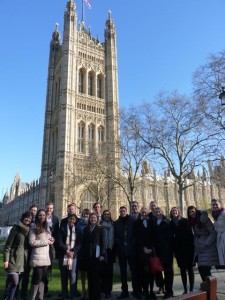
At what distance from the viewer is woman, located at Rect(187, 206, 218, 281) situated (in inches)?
217

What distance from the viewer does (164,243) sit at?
20.3ft

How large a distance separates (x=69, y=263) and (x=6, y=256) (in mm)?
1440

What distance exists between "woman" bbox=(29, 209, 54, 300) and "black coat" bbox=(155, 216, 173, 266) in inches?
91.7

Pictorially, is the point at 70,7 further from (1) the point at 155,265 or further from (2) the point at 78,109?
(1) the point at 155,265

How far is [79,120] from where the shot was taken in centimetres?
4272

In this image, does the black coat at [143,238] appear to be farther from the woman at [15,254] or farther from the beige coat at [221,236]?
the woman at [15,254]

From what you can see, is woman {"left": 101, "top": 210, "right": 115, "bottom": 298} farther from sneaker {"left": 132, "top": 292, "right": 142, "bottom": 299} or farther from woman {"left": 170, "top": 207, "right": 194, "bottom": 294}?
woman {"left": 170, "top": 207, "right": 194, "bottom": 294}

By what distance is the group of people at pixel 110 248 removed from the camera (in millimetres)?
5375

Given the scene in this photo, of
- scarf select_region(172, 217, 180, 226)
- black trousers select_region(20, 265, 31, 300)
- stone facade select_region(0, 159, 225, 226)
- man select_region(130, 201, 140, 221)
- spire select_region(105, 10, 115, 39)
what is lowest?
black trousers select_region(20, 265, 31, 300)

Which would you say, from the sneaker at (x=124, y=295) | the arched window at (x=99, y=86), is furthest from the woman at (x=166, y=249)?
the arched window at (x=99, y=86)

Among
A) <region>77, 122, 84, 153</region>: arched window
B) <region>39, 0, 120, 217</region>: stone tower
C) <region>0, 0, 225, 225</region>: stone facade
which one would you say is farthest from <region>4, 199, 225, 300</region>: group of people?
<region>77, 122, 84, 153</region>: arched window

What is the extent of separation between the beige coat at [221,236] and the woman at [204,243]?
15 centimetres

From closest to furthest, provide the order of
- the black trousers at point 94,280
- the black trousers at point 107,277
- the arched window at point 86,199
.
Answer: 1. the black trousers at point 94,280
2. the black trousers at point 107,277
3. the arched window at point 86,199

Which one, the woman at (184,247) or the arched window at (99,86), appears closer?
the woman at (184,247)
